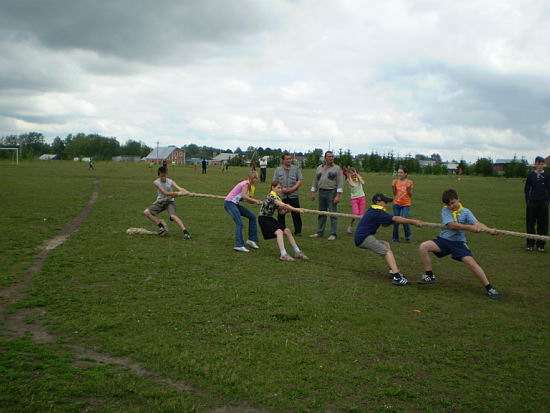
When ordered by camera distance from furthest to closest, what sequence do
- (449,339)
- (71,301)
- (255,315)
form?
(71,301) → (255,315) → (449,339)

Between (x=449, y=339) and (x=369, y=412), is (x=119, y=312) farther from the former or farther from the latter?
(x=449, y=339)

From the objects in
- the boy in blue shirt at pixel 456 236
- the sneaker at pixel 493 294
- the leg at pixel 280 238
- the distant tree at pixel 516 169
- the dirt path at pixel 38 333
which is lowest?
the dirt path at pixel 38 333

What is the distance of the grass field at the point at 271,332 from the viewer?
13.9ft

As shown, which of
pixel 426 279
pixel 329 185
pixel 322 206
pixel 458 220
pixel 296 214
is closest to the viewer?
pixel 458 220

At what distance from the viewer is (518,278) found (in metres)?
9.05

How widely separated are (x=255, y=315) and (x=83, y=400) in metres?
2.66

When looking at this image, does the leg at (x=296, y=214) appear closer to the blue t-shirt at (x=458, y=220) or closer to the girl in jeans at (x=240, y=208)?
the girl in jeans at (x=240, y=208)

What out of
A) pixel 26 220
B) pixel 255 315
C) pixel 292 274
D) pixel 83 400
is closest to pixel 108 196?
pixel 26 220

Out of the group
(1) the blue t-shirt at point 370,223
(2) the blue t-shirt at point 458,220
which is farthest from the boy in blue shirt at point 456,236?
(1) the blue t-shirt at point 370,223

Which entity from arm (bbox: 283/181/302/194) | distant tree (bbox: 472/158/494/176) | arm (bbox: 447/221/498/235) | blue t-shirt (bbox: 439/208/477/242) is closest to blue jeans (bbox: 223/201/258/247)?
arm (bbox: 283/181/302/194)

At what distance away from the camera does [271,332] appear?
5707 mm

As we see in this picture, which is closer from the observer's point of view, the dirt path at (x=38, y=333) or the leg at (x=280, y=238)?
the dirt path at (x=38, y=333)

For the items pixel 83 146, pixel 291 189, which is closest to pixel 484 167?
pixel 291 189

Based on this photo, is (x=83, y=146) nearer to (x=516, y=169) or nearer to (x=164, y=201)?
(x=516, y=169)
